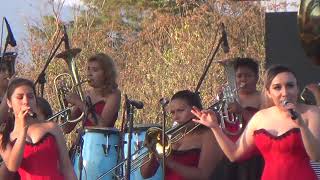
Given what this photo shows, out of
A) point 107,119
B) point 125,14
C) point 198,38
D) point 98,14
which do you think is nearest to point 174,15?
point 198,38

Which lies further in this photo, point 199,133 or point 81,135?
point 81,135

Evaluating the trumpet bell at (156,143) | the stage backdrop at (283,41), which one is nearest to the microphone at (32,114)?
the trumpet bell at (156,143)

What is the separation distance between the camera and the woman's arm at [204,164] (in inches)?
218

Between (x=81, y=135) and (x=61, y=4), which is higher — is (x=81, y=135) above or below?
below

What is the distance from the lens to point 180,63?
45.2 ft

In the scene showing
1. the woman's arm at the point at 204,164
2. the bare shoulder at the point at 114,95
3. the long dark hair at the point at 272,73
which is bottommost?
the woman's arm at the point at 204,164

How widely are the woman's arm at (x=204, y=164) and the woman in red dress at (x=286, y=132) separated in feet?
2.44

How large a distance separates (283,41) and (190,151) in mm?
2544

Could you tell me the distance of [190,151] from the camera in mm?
5676

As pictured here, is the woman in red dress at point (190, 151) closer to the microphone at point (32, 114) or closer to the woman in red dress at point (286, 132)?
the woman in red dress at point (286, 132)

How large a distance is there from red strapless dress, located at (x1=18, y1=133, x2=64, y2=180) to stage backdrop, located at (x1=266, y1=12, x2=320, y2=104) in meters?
3.18

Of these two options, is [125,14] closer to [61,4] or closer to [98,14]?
[98,14]

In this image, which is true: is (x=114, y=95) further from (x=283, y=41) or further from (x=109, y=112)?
(x=283, y=41)

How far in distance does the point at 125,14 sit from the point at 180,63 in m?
9.51
